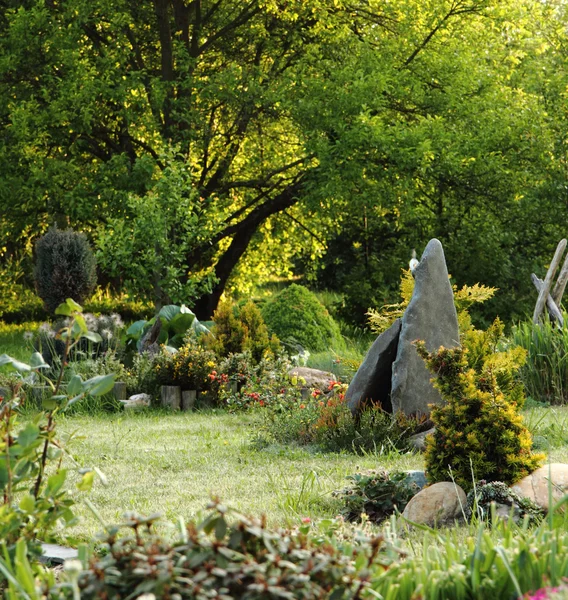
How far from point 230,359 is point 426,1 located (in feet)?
27.8

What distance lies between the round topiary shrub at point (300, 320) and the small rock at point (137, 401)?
331cm

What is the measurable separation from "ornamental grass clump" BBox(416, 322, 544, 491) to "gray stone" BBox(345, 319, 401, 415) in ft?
6.82

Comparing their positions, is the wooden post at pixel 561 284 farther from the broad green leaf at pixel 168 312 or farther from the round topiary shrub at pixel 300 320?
the broad green leaf at pixel 168 312

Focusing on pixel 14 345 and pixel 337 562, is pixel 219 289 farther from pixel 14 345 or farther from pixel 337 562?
pixel 337 562

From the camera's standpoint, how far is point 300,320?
12.2 m

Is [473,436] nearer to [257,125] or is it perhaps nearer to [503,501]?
[503,501]

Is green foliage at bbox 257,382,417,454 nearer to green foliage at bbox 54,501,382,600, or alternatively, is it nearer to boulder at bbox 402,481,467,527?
boulder at bbox 402,481,467,527

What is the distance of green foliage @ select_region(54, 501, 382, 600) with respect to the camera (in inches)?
70.5

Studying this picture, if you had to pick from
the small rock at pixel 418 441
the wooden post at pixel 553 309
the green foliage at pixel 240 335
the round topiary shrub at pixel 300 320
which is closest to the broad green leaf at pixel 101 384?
the small rock at pixel 418 441

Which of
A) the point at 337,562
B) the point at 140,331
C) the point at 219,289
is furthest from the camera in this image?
the point at 219,289

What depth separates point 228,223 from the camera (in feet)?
54.2

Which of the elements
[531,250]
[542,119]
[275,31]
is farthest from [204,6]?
[531,250]

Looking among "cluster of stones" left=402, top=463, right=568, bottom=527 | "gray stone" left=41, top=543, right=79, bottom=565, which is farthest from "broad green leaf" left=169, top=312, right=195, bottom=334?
"gray stone" left=41, top=543, right=79, bottom=565

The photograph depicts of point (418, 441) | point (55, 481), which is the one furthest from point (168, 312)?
point (55, 481)
